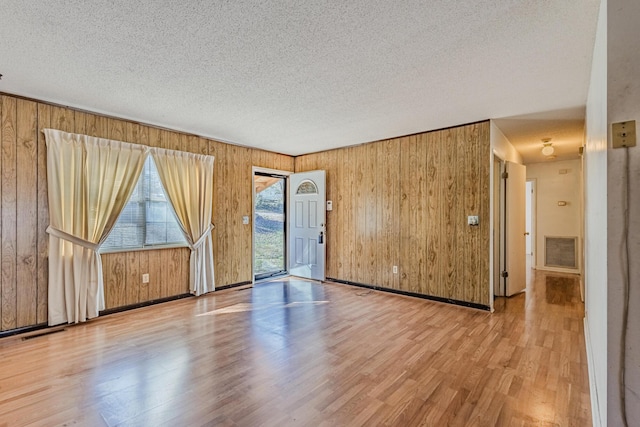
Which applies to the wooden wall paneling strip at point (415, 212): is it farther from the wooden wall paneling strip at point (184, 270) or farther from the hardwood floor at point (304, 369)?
the wooden wall paneling strip at point (184, 270)

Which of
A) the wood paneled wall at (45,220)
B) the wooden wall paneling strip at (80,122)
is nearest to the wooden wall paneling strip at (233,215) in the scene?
the wood paneled wall at (45,220)

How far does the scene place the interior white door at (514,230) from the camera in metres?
4.56

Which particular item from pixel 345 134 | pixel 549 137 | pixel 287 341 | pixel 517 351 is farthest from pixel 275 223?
pixel 549 137

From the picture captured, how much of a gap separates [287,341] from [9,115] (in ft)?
12.1

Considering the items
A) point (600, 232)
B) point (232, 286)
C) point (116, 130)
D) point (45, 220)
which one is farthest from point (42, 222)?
point (600, 232)

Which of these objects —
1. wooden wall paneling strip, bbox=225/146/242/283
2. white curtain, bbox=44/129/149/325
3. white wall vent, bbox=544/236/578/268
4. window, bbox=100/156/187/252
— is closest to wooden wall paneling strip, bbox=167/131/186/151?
window, bbox=100/156/187/252

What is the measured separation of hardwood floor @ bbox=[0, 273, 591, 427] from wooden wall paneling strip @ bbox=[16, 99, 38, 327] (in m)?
0.36

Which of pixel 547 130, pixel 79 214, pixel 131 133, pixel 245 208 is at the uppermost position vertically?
pixel 547 130

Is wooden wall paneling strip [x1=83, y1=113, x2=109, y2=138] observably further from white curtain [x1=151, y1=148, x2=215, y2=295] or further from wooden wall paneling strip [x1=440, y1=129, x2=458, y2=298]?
wooden wall paneling strip [x1=440, y1=129, x2=458, y2=298]

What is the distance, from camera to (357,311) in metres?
3.92

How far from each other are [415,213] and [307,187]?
7.15 feet

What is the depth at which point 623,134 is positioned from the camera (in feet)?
4.49

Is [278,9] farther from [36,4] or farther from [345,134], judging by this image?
[345,134]

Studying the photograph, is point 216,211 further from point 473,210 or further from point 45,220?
point 473,210
